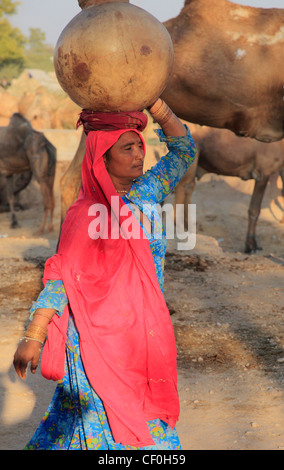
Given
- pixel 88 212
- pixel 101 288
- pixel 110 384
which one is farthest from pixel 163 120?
pixel 110 384

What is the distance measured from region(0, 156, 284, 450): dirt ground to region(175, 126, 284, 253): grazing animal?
2615 mm

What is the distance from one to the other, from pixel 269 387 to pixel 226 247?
23.0ft

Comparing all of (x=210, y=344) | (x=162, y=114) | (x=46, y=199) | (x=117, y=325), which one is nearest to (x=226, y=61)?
(x=210, y=344)

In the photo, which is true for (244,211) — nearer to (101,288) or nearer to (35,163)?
(35,163)

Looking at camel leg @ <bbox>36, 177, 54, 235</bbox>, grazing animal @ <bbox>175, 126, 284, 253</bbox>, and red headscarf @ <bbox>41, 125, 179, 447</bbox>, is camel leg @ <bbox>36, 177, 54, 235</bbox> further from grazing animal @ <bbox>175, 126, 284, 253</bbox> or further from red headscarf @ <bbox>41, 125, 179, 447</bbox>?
red headscarf @ <bbox>41, 125, 179, 447</bbox>

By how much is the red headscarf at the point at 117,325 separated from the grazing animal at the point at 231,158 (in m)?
8.13

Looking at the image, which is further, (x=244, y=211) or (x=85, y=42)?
(x=244, y=211)

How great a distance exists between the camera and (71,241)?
7.46 ft

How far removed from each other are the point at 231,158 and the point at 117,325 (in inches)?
354

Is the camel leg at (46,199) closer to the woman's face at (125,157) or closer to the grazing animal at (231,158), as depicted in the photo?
the grazing animal at (231,158)

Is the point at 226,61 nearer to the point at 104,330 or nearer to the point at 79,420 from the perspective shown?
the point at 104,330

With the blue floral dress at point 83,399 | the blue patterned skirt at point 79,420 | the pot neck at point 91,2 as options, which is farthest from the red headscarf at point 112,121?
the blue patterned skirt at point 79,420

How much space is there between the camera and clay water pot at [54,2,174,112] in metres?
2.28

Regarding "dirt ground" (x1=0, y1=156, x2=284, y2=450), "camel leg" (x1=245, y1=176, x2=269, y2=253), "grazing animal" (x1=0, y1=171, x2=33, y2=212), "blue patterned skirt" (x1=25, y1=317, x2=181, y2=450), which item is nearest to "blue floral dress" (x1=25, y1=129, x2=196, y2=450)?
"blue patterned skirt" (x1=25, y1=317, x2=181, y2=450)
